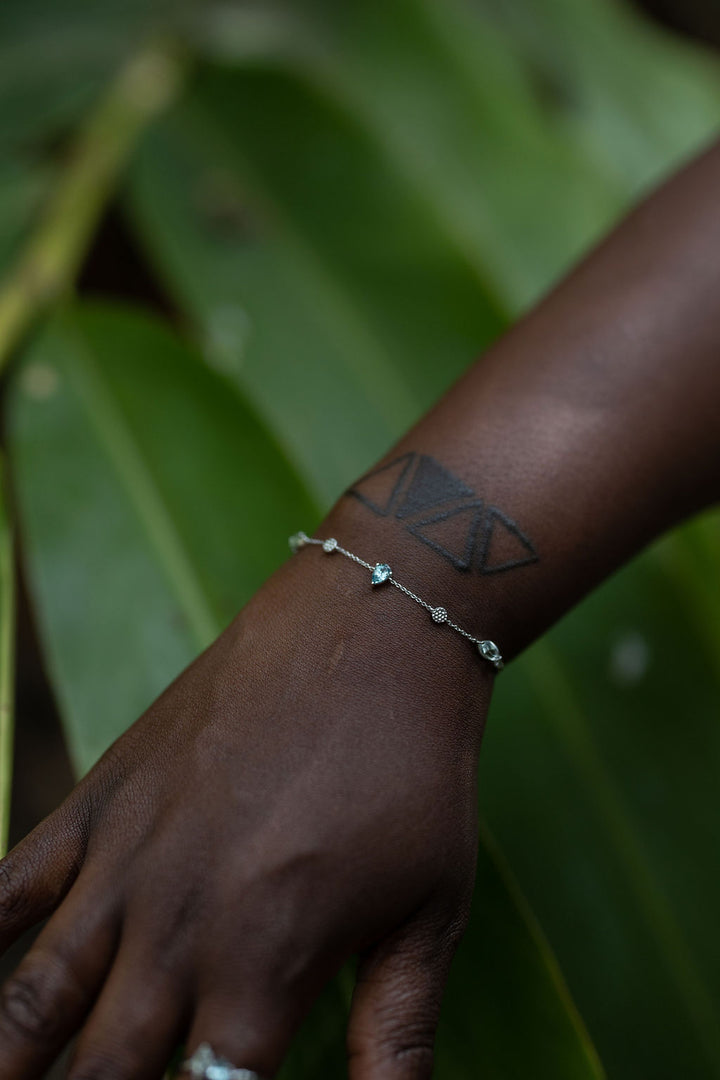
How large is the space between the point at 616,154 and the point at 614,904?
111cm

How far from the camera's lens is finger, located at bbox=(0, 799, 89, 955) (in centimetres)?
64

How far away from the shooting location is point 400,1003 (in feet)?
2.03

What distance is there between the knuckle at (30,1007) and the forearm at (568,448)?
1.27 feet

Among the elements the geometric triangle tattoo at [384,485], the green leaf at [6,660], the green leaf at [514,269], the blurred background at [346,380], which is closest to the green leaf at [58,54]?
the blurred background at [346,380]

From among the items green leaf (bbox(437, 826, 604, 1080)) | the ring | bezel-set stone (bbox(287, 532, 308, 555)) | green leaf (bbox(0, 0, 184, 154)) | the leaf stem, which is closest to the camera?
the ring

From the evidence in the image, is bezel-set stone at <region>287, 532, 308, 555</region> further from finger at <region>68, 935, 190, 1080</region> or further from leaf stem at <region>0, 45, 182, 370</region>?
leaf stem at <region>0, 45, 182, 370</region>

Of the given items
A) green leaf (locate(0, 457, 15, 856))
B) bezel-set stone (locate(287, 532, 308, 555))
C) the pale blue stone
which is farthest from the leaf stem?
the pale blue stone

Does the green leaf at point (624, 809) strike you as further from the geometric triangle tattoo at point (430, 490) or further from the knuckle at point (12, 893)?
the knuckle at point (12, 893)

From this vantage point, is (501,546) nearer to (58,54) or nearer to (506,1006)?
(506,1006)

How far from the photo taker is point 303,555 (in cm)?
78

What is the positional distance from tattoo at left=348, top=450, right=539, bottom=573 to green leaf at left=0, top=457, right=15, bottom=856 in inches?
13.2

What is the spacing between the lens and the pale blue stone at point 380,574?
72cm

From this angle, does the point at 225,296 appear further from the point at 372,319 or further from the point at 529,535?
the point at 529,535

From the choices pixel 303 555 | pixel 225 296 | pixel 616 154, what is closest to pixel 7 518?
pixel 303 555
